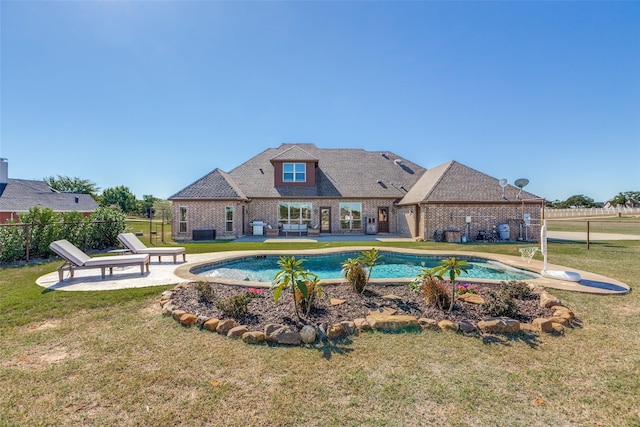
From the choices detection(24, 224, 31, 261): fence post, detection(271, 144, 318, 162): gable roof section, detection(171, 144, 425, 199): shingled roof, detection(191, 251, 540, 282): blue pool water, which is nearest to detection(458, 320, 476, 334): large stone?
detection(191, 251, 540, 282): blue pool water

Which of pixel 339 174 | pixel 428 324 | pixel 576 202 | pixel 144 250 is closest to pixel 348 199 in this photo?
pixel 339 174

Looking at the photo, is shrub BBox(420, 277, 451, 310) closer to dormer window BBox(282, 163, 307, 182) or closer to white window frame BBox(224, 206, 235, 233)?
white window frame BBox(224, 206, 235, 233)

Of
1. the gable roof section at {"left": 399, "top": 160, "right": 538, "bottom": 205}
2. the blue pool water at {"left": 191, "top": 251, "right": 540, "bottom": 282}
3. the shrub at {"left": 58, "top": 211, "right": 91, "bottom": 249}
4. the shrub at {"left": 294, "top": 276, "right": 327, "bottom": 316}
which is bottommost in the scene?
the blue pool water at {"left": 191, "top": 251, "right": 540, "bottom": 282}

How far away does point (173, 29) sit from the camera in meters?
11.4

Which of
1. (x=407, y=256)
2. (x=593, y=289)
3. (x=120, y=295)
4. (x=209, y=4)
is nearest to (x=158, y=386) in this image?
(x=120, y=295)

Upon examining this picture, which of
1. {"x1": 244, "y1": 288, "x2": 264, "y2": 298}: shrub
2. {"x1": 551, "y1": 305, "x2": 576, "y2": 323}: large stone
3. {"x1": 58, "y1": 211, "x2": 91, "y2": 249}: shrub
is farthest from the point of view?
{"x1": 58, "y1": 211, "x2": 91, "y2": 249}: shrub

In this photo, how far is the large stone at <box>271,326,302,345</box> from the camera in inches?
153

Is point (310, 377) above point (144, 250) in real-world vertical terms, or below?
below

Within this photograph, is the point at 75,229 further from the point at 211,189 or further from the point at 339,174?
the point at 339,174

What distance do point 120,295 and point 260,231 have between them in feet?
48.2

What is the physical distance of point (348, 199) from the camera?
Answer: 2133 cm

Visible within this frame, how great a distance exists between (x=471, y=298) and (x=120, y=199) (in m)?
63.3

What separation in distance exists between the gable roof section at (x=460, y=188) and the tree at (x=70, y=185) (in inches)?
2546

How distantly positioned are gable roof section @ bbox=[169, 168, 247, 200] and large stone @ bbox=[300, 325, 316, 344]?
15.8 m
